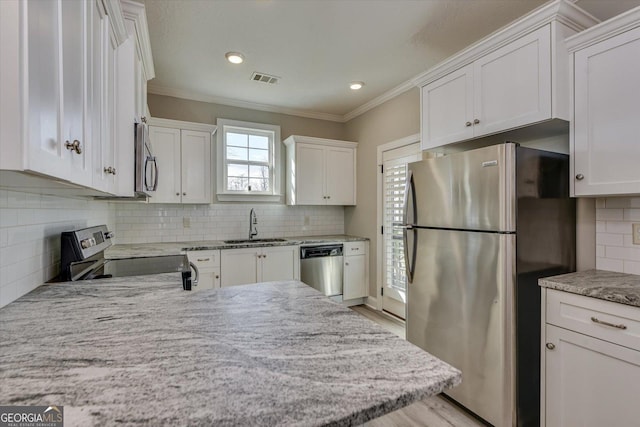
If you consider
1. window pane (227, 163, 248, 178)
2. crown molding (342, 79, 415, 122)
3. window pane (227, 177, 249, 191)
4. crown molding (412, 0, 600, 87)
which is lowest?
window pane (227, 177, 249, 191)

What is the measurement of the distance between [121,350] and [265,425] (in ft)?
1.63

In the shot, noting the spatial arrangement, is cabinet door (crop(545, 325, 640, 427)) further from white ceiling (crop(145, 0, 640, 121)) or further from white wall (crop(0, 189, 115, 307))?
white wall (crop(0, 189, 115, 307))

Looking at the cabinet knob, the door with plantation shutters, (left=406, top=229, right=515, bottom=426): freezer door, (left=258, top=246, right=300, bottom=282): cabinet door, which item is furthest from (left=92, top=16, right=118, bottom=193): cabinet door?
the door with plantation shutters

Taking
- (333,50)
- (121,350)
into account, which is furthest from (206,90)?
(121,350)

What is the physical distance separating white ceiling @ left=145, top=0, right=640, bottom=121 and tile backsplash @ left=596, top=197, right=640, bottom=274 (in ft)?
3.96

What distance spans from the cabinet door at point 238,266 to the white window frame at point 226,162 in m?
0.82

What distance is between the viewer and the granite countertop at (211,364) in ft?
1.75

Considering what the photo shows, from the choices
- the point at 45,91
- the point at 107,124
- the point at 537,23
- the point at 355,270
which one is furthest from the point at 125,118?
the point at 355,270

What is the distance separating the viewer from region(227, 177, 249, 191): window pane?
3.79m

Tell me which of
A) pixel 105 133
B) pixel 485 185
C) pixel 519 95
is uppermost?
pixel 519 95

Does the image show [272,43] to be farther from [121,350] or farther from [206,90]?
[121,350]

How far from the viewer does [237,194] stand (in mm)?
3750

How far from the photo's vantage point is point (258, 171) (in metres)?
3.99

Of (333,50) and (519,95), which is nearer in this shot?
(519,95)
